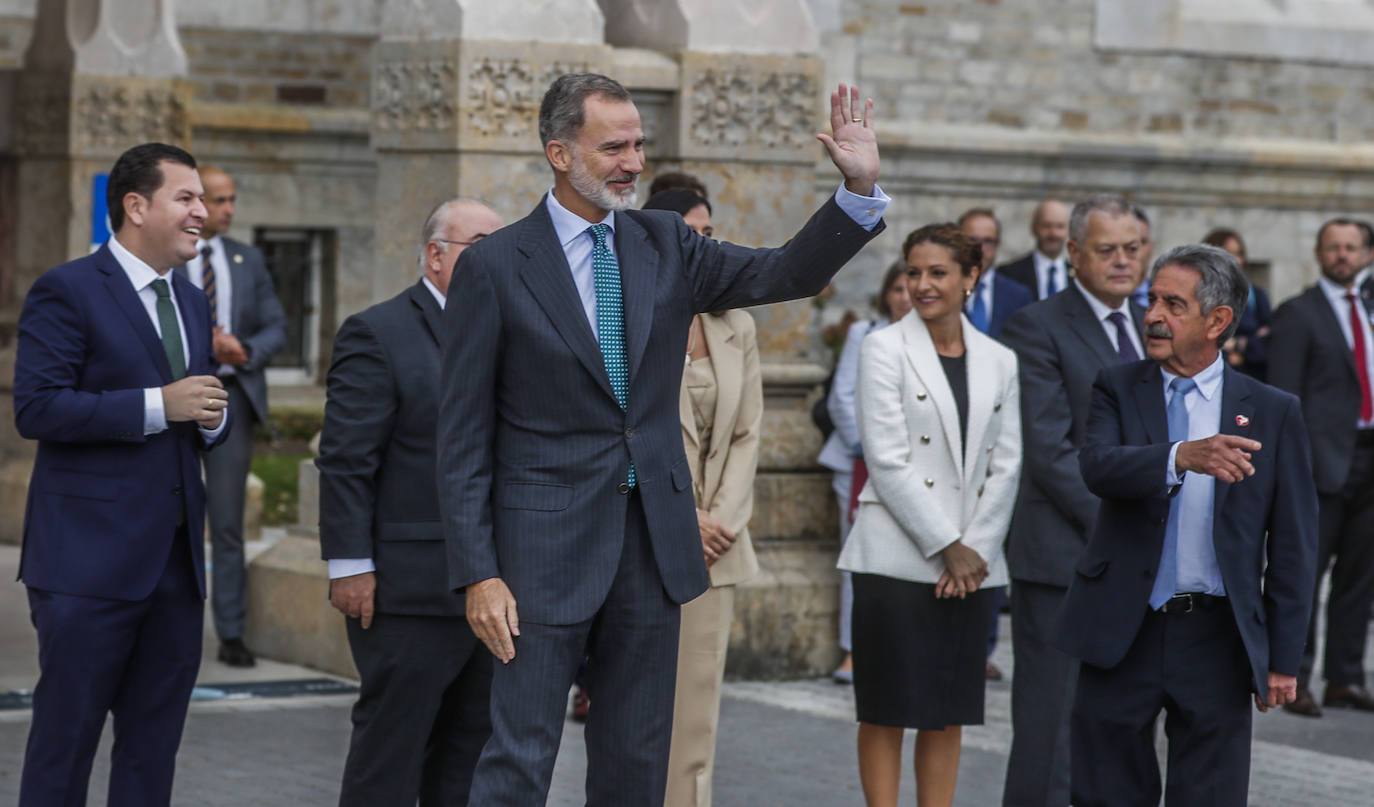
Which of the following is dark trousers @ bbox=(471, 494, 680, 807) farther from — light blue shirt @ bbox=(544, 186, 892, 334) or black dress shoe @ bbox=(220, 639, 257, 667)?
black dress shoe @ bbox=(220, 639, 257, 667)

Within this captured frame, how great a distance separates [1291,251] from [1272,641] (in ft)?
40.3

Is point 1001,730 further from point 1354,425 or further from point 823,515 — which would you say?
point 1354,425

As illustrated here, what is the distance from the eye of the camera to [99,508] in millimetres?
5484

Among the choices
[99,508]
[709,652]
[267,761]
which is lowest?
[267,761]

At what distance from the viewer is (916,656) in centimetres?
651

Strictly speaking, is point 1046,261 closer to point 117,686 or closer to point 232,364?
point 232,364

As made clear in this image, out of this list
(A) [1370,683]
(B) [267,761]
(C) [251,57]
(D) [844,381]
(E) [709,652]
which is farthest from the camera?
(C) [251,57]

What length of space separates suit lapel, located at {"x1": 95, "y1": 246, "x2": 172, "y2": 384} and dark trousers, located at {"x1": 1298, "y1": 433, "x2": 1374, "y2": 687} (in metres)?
5.40

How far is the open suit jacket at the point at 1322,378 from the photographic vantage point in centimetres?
940

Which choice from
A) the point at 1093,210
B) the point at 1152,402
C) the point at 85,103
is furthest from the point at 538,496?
the point at 85,103

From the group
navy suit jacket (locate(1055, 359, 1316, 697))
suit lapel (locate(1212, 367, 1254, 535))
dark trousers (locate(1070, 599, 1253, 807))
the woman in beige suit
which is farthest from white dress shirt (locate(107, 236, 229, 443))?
suit lapel (locate(1212, 367, 1254, 535))

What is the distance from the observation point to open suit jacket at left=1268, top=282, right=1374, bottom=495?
940cm

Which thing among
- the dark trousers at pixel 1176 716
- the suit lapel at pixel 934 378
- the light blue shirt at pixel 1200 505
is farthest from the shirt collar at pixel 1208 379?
the suit lapel at pixel 934 378

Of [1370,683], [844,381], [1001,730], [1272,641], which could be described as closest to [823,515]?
[844,381]
